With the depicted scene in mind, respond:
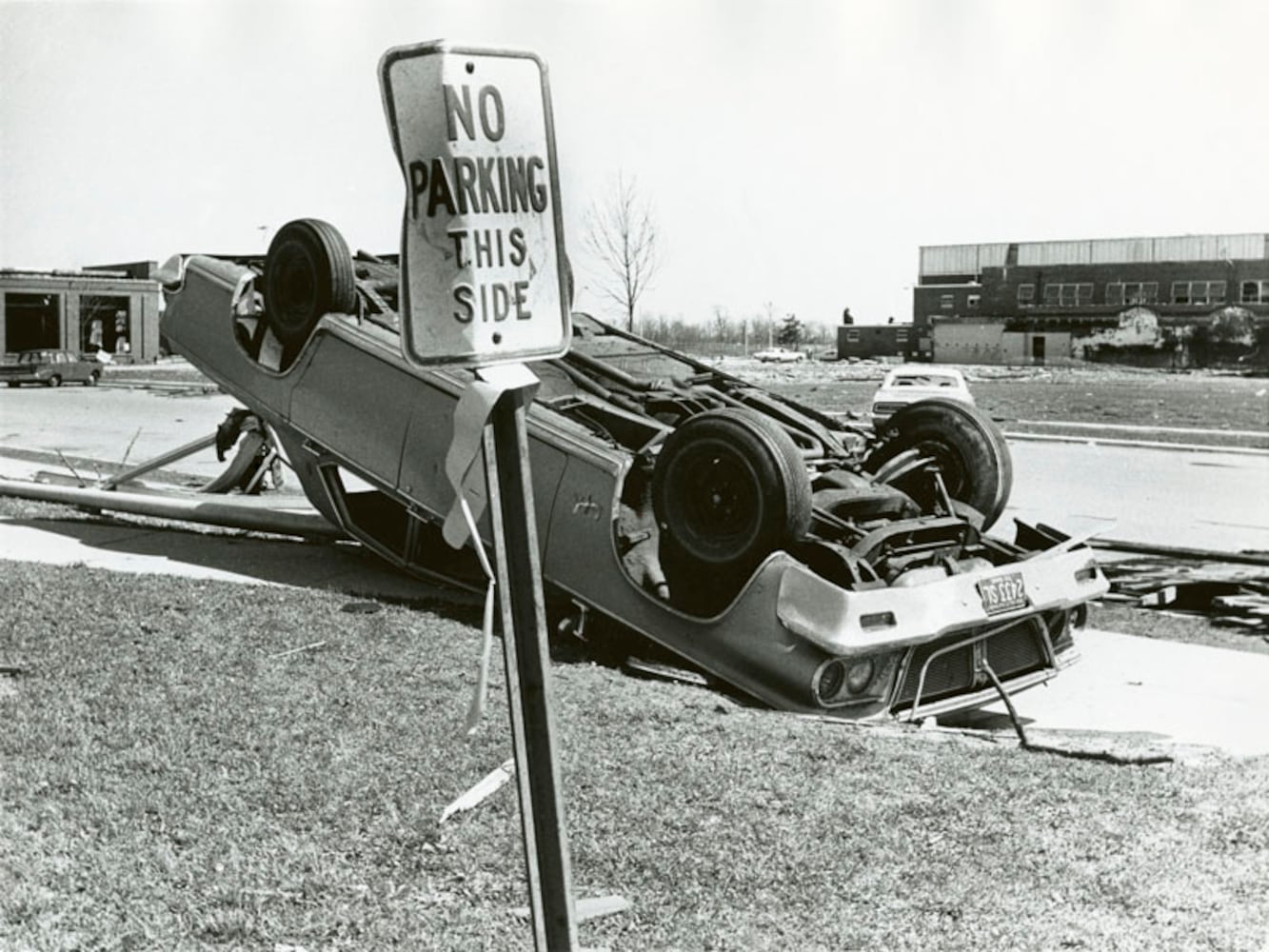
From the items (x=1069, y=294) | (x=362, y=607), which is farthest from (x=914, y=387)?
(x=1069, y=294)

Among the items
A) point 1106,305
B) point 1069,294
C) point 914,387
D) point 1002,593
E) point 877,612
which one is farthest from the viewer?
point 1069,294

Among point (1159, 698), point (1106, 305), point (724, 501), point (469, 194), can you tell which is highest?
point (1106, 305)

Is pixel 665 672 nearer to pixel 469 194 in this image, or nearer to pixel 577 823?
pixel 577 823

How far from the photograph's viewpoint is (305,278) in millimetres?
8070

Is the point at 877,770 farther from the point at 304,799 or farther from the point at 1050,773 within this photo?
the point at 304,799

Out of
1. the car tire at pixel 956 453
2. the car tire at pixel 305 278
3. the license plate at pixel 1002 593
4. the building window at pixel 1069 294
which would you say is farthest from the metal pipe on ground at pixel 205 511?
the building window at pixel 1069 294

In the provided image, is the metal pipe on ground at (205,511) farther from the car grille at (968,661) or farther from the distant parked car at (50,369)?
the distant parked car at (50,369)

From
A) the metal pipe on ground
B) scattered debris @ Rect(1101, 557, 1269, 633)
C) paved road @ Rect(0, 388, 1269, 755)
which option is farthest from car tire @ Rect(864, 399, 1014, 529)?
the metal pipe on ground

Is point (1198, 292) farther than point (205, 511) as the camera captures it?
Yes

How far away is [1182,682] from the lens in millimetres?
6988

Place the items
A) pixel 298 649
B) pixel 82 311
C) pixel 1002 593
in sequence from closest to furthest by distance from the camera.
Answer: pixel 1002 593
pixel 298 649
pixel 82 311

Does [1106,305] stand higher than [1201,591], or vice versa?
[1106,305]

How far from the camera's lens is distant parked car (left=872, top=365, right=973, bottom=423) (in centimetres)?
2157

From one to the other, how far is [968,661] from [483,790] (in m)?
2.65
